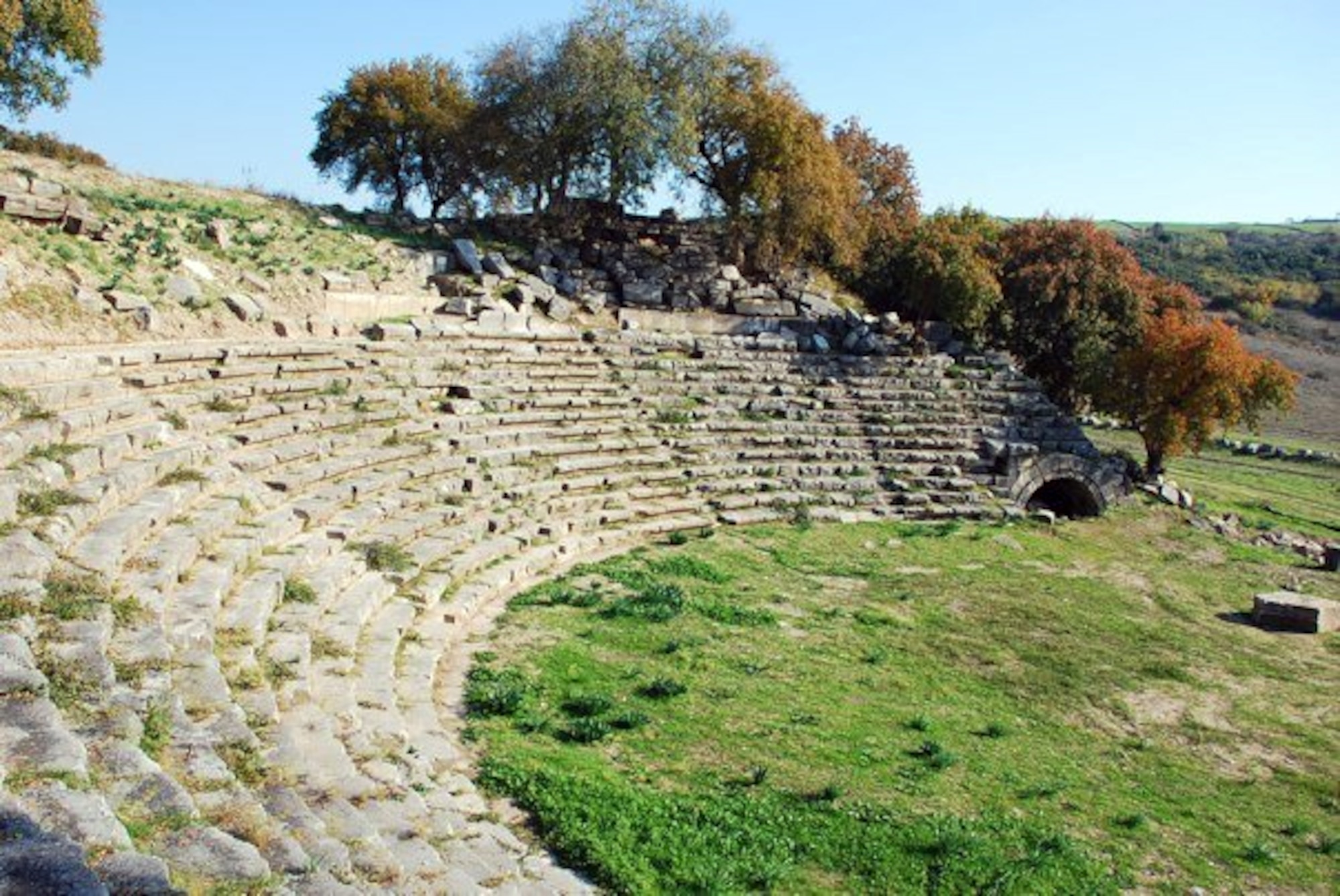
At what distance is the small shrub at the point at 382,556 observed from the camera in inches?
442

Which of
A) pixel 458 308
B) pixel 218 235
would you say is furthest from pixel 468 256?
pixel 218 235

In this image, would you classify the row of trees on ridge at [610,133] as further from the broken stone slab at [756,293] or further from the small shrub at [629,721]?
the small shrub at [629,721]

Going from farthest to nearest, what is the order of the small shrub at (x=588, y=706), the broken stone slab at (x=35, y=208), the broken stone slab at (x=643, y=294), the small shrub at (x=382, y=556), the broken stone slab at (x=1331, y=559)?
the broken stone slab at (x=643, y=294)
the broken stone slab at (x=1331, y=559)
the broken stone slab at (x=35, y=208)
the small shrub at (x=382, y=556)
the small shrub at (x=588, y=706)

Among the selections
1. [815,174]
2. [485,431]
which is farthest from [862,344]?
[485,431]

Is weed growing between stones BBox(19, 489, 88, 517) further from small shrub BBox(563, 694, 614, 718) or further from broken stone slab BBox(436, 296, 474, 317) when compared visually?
broken stone slab BBox(436, 296, 474, 317)

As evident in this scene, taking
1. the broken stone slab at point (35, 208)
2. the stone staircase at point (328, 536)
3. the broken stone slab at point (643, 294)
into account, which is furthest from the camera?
the broken stone slab at point (643, 294)

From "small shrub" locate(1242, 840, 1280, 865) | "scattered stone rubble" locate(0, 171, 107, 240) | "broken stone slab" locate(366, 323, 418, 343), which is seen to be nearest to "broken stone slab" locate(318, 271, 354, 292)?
"broken stone slab" locate(366, 323, 418, 343)

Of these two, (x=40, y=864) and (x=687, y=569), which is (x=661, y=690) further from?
(x=40, y=864)

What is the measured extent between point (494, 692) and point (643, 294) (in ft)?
55.6

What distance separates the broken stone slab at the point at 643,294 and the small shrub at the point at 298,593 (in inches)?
629

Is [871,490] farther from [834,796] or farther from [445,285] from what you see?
[834,796]

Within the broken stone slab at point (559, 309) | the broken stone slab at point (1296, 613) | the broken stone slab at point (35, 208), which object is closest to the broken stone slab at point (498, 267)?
the broken stone slab at point (559, 309)

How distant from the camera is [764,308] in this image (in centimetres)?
2606

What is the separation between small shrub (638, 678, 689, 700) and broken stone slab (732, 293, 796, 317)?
1697cm
